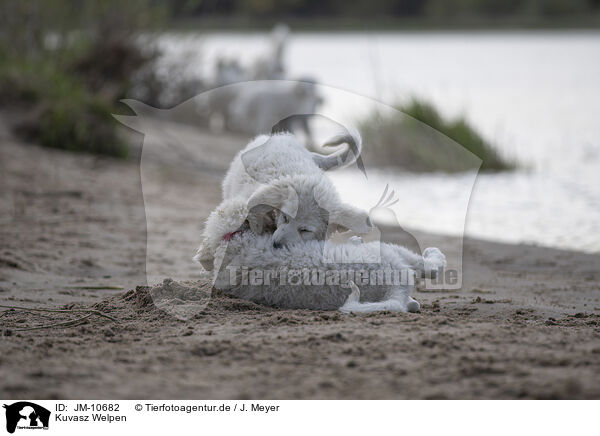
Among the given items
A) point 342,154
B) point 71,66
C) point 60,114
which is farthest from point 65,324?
point 71,66

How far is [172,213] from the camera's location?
29.3ft

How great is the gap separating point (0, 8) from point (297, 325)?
12.4m

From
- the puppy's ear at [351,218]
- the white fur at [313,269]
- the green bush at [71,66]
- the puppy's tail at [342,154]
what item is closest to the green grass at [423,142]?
the green bush at [71,66]

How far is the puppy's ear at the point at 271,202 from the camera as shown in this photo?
4.71 meters

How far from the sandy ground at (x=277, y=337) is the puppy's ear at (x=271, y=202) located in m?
0.56

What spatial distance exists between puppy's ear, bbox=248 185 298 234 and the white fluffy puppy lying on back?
133mm

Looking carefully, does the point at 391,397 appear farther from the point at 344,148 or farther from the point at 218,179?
the point at 218,179

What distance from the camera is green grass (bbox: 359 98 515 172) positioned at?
13.1m

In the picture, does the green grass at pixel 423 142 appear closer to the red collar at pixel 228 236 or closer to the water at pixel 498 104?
the water at pixel 498 104

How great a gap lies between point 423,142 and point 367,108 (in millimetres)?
1783

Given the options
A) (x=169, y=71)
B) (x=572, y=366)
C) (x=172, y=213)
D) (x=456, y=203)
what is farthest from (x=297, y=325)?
(x=169, y=71)

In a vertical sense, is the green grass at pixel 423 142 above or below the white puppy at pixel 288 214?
above
